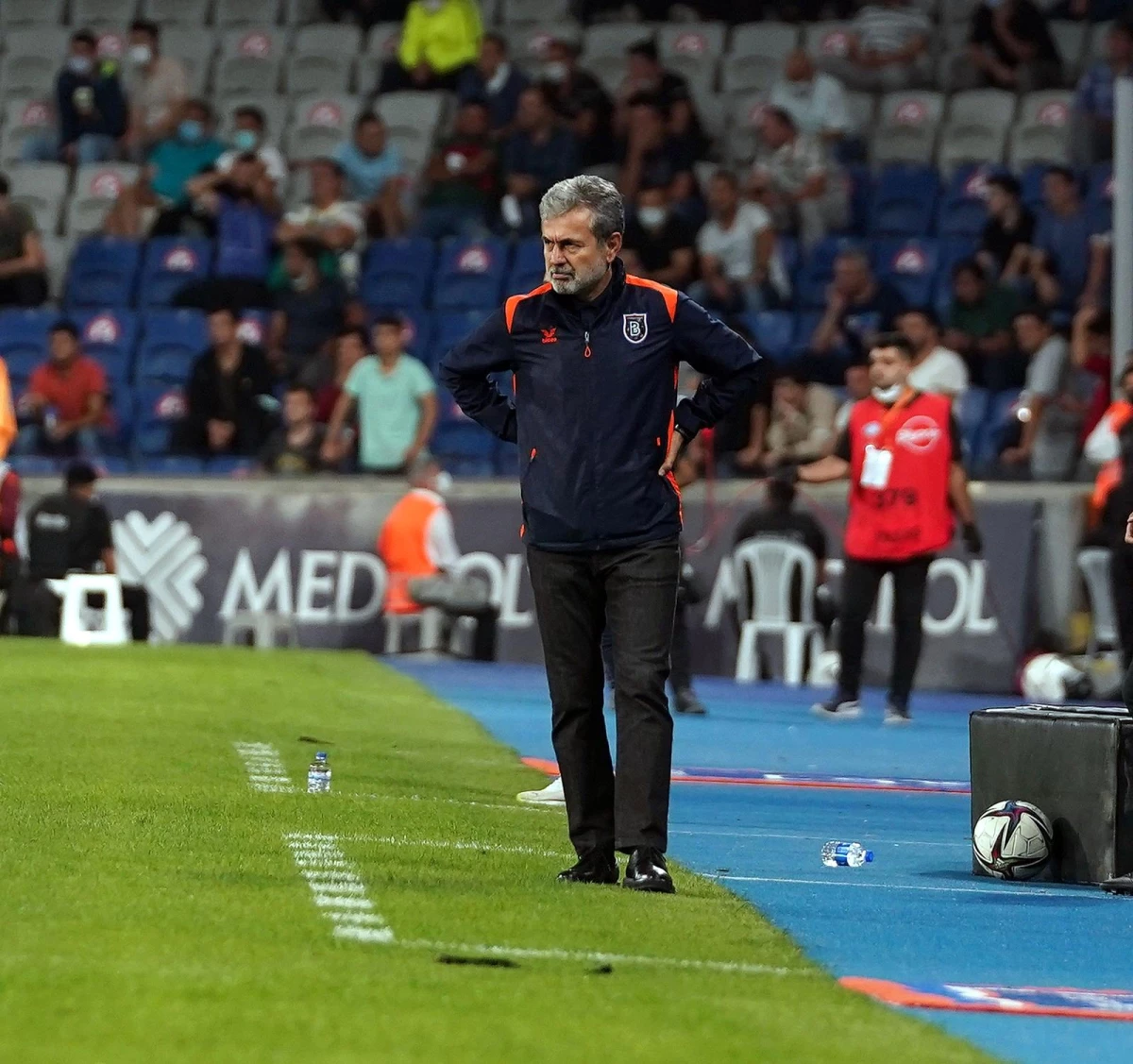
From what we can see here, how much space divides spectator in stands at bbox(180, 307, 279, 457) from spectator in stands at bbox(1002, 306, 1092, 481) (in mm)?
6459

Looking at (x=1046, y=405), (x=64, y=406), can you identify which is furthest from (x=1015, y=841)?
(x=64, y=406)

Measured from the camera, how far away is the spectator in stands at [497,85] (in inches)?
904

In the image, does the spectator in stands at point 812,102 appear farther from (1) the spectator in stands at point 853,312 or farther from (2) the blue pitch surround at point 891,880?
(2) the blue pitch surround at point 891,880

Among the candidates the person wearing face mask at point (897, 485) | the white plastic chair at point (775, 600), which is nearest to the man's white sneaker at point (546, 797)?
the person wearing face mask at point (897, 485)

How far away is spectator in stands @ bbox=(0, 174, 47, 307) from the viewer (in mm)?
22531

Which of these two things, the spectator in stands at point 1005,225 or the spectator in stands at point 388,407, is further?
the spectator in stands at point 1005,225

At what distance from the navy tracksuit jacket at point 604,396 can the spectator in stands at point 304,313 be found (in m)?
14.0

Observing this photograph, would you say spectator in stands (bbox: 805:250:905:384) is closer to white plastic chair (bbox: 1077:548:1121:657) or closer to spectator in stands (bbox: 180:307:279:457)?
white plastic chair (bbox: 1077:548:1121:657)

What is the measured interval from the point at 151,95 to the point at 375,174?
313 cm

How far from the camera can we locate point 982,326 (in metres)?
19.2

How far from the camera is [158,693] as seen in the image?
1318 cm

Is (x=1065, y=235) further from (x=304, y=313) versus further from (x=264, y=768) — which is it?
(x=264, y=768)

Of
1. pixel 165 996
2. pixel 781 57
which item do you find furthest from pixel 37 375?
pixel 165 996

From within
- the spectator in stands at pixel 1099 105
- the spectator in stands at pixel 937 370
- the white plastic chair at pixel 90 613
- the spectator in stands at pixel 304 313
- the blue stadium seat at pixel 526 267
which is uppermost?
the spectator in stands at pixel 1099 105
